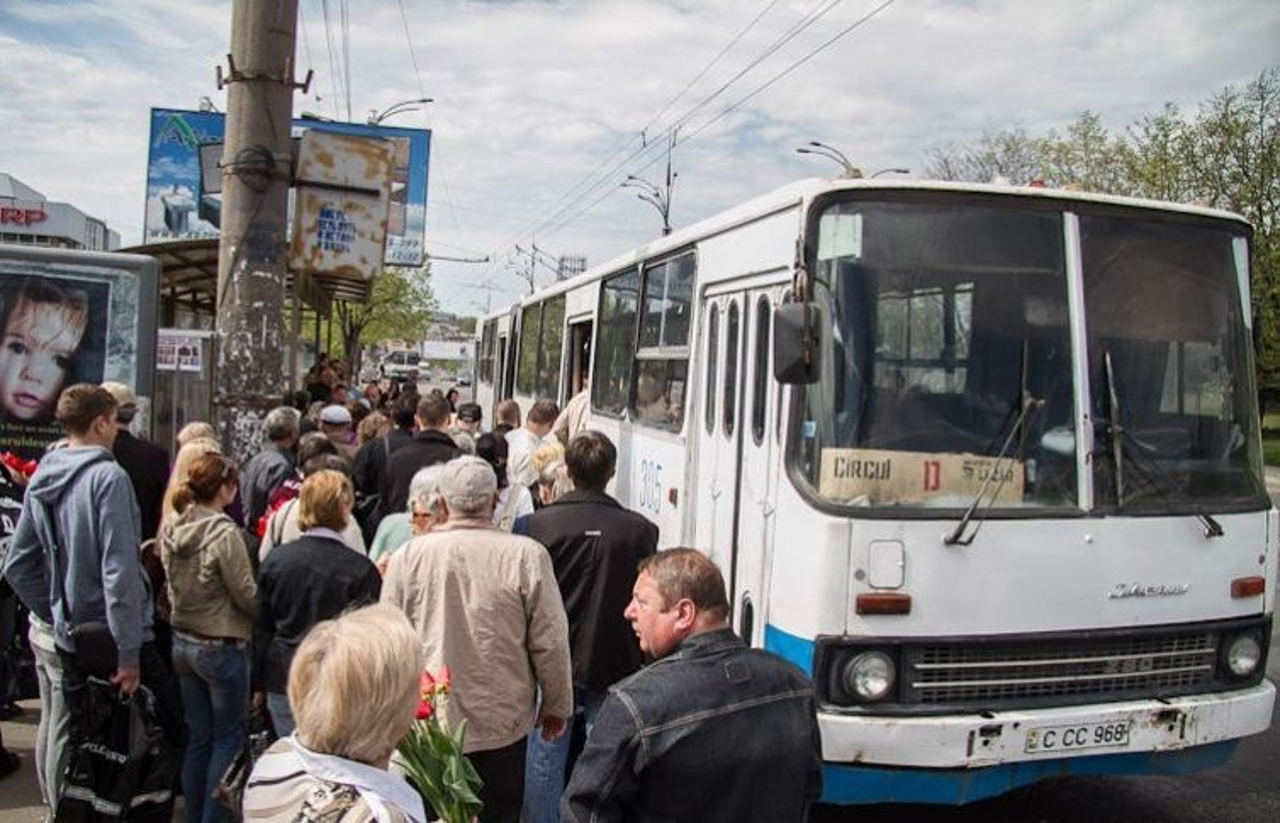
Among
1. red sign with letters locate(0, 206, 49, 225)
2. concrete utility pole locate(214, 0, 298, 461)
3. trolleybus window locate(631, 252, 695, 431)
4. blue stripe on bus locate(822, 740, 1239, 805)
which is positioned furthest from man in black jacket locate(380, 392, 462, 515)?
red sign with letters locate(0, 206, 49, 225)

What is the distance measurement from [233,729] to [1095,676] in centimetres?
378

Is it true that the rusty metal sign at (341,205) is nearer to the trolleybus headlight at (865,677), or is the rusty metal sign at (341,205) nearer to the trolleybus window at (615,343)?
the trolleybus window at (615,343)

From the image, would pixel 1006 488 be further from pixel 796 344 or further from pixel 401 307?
pixel 401 307

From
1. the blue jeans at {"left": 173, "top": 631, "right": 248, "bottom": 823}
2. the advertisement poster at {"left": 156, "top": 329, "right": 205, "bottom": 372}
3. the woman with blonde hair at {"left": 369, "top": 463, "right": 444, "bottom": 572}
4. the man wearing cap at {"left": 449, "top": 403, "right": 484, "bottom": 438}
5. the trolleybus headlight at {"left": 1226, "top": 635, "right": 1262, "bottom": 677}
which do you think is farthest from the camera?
the man wearing cap at {"left": 449, "top": 403, "right": 484, "bottom": 438}

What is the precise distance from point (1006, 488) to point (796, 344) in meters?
1.16

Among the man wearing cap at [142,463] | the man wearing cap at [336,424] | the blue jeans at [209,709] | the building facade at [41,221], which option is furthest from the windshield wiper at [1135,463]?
the building facade at [41,221]

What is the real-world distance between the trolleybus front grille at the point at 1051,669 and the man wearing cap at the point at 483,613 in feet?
5.46

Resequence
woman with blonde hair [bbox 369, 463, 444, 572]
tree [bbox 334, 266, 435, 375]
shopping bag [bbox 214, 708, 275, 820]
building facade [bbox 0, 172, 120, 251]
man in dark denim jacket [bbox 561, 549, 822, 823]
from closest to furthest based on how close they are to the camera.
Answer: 1. man in dark denim jacket [bbox 561, 549, 822, 823]
2. shopping bag [bbox 214, 708, 275, 820]
3. woman with blonde hair [bbox 369, 463, 444, 572]
4. building facade [bbox 0, 172, 120, 251]
5. tree [bbox 334, 266, 435, 375]

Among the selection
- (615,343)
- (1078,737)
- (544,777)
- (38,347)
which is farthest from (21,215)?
(1078,737)

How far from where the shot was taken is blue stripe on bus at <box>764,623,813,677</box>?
482 cm

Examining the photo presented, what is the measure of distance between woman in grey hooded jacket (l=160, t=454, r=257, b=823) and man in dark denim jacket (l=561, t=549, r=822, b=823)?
2.58 m

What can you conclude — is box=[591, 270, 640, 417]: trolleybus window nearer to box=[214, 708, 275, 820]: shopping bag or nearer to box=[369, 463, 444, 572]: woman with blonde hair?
box=[369, 463, 444, 572]: woman with blonde hair

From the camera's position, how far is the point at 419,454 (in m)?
7.33

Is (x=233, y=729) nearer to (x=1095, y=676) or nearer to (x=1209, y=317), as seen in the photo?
(x=1095, y=676)
